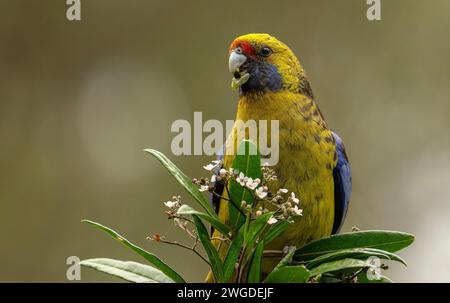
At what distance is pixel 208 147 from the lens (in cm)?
417

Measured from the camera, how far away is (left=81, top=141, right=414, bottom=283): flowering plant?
7.15 feet

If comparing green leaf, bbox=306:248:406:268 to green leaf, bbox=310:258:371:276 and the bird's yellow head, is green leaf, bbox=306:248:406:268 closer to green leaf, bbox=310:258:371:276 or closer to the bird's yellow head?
green leaf, bbox=310:258:371:276

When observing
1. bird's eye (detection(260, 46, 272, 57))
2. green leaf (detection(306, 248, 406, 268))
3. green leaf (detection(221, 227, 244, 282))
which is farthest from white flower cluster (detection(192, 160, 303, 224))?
bird's eye (detection(260, 46, 272, 57))

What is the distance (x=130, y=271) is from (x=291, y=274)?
52 centimetres

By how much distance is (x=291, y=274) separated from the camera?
7.07 feet

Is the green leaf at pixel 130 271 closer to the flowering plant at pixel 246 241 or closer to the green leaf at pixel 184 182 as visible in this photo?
the flowering plant at pixel 246 241

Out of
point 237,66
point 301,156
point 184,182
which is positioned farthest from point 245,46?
point 184,182

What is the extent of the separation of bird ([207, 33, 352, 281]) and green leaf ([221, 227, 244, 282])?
0.81 meters

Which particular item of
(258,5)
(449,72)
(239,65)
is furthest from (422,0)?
(239,65)

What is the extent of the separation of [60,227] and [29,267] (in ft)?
1.69

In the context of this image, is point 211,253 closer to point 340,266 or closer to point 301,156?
point 340,266

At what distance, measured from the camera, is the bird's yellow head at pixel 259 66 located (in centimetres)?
349

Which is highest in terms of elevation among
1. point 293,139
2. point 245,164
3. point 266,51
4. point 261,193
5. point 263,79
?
point 266,51
